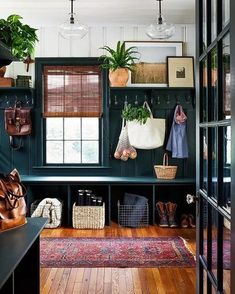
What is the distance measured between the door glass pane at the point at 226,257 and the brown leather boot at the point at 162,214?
361 centimetres

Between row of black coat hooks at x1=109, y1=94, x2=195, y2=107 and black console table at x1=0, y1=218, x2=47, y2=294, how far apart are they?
3514 millimetres

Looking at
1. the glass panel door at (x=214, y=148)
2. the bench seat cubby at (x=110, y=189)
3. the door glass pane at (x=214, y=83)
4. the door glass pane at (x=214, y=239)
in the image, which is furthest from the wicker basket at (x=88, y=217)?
the door glass pane at (x=214, y=83)

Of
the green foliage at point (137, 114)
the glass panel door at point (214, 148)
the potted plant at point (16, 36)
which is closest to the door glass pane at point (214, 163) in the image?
the glass panel door at point (214, 148)

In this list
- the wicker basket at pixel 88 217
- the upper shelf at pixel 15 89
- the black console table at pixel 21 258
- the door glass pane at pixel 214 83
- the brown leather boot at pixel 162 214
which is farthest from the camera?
the upper shelf at pixel 15 89

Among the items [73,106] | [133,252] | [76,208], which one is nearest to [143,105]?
[73,106]

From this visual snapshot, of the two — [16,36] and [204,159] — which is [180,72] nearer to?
[16,36]

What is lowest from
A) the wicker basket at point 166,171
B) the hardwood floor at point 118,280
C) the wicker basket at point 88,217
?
the hardwood floor at point 118,280

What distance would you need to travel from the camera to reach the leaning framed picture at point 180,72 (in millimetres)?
5582

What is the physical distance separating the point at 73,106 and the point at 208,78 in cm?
380

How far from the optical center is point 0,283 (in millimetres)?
1314

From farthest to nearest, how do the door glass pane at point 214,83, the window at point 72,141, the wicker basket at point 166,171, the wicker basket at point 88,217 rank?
1. the window at point 72,141
2. the wicker basket at point 166,171
3. the wicker basket at point 88,217
4. the door glass pane at point 214,83

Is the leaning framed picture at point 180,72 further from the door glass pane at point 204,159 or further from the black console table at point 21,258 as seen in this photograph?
the black console table at point 21,258

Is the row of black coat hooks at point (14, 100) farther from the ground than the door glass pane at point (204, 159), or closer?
farther from the ground

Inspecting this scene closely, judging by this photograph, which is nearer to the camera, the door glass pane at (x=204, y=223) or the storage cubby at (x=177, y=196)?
the door glass pane at (x=204, y=223)
